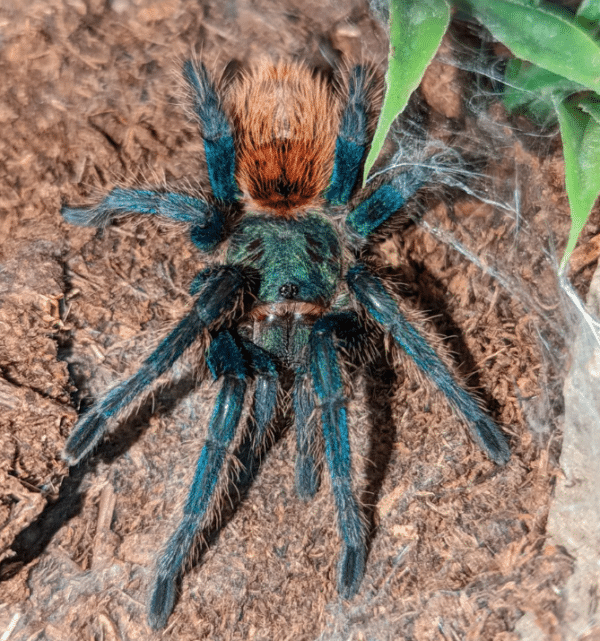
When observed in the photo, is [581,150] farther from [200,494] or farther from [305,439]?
[200,494]

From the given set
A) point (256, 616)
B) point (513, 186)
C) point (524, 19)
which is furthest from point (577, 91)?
point (256, 616)

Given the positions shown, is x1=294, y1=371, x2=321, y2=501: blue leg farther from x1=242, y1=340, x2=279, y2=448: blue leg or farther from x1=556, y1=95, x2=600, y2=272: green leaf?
x1=556, y1=95, x2=600, y2=272: green leaf

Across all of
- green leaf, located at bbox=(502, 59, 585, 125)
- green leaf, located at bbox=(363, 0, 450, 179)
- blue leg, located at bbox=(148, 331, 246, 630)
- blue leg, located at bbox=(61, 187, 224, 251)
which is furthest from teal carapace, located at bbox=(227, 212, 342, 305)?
green leaf, located at bbox=(502, 59, 585, 125)

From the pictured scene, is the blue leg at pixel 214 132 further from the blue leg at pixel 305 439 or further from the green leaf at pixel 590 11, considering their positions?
the green leaf at pixel 590 11

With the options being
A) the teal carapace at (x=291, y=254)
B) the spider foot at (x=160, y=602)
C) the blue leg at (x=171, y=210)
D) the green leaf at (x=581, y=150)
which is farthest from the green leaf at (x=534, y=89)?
the spider foot at (x=160, y=602)

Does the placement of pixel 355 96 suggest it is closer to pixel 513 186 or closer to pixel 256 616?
pixel 513 186

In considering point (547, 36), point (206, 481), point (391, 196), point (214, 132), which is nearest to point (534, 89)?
point (547, 36)

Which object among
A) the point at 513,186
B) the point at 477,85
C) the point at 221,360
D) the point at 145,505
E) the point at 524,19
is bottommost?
the point at 145,505
